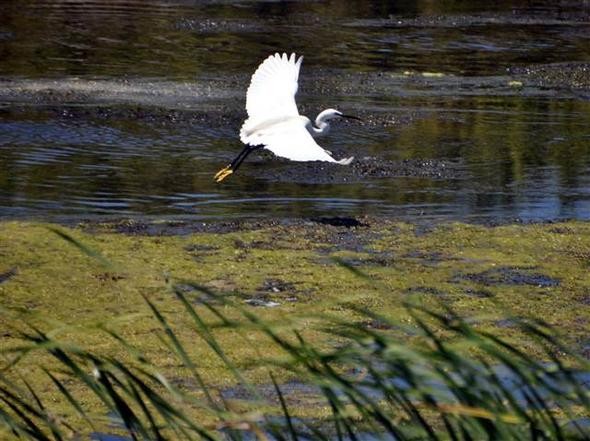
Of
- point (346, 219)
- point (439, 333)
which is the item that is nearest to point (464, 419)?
point (439, 333)

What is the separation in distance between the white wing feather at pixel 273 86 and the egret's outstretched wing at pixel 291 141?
49 centimetres

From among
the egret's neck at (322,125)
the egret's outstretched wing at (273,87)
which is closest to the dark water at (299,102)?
the egret's neck at (322,125)

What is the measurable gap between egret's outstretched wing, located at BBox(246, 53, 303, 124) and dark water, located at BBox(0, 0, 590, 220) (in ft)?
1.73

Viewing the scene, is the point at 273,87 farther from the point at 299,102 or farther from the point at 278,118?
the point at 299,102

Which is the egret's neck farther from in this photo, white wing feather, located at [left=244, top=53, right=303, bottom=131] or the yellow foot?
the yellow foot

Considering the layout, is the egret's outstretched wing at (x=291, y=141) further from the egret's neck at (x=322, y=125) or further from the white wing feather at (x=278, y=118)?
the egret's neck at (x=322, y=125)

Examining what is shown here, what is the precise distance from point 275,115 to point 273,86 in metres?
0.40

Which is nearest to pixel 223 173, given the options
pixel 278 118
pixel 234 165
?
pixel 234 165

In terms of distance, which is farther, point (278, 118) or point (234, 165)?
point (234, 165)

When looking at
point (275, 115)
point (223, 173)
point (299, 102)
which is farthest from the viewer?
point (299, 102)

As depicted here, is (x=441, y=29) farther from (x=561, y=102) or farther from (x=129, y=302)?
(x=129, y=302)

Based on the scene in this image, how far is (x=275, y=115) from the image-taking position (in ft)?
26.7

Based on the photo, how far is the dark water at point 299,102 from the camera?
842cm

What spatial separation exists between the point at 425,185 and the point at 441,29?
966 centimetres
